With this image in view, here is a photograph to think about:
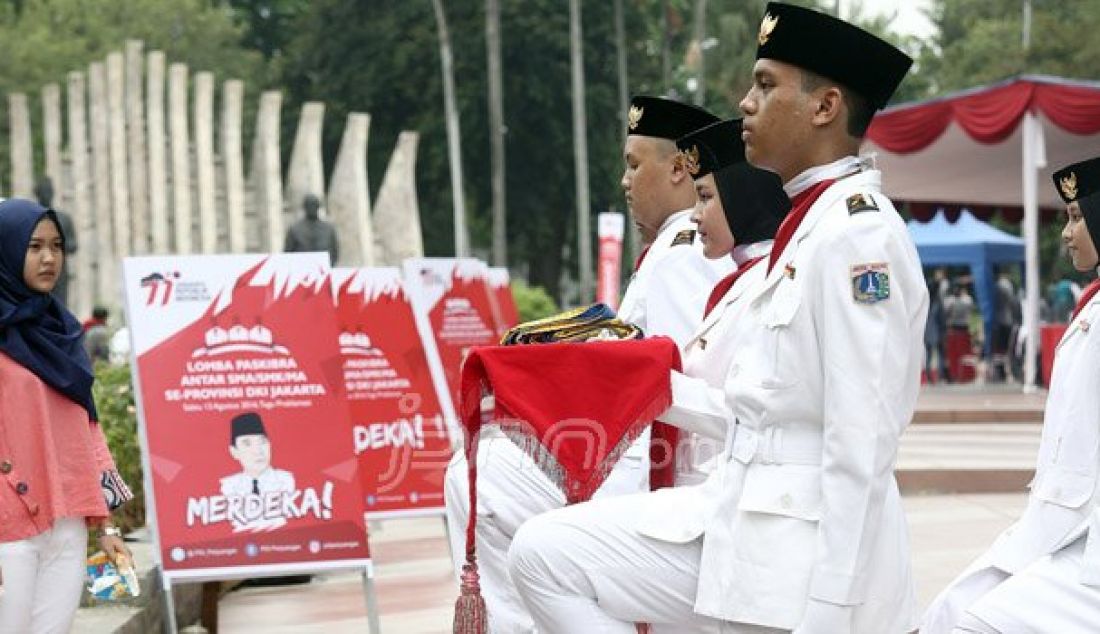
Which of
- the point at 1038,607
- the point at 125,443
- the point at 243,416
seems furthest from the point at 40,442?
the point at 125,443

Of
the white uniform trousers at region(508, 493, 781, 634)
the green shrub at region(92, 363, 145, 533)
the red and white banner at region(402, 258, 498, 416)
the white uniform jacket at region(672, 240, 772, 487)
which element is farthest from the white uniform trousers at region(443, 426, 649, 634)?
the red and white banner at region(402, 258, 498, 416)

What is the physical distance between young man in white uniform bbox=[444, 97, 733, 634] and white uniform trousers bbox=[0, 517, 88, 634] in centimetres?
116

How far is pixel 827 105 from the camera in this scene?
4.31 m

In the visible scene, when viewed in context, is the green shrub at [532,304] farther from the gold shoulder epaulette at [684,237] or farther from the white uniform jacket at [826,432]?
the white uniform jacket at [826,432]

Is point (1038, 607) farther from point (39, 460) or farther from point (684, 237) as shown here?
point (39, 460)

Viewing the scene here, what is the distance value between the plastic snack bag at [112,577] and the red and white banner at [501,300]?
5.50 meters

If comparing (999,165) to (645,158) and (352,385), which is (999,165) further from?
(645,158)

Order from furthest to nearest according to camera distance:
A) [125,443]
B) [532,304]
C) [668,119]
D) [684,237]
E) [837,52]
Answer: [532,304] < [125,443] < [668,119] < [684,237] < [837,52]

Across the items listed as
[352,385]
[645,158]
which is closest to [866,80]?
[645,158]

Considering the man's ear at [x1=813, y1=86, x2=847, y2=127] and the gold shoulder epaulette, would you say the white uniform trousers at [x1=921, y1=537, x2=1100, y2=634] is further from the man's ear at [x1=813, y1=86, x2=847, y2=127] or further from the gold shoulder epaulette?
the gold shoulder epaulette

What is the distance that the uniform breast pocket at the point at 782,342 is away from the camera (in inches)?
163

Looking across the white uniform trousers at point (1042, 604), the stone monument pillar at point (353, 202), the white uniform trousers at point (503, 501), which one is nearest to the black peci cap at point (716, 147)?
the white uniform trousers at point (503, 501)

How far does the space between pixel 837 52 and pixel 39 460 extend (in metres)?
2.90

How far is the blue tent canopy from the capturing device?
32.7 meters
